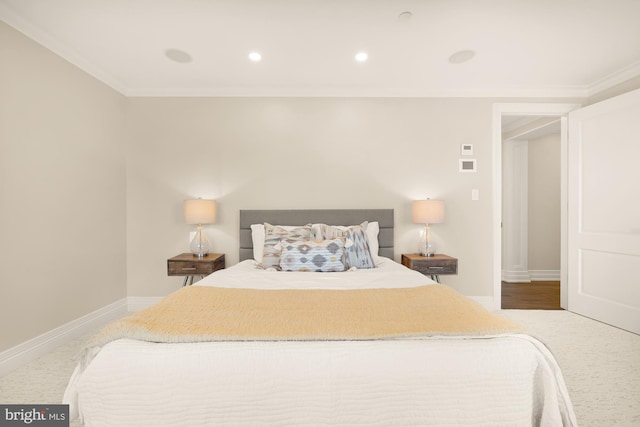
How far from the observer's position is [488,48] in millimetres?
2609

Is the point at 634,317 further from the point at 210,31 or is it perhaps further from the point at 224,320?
the point at 210,31

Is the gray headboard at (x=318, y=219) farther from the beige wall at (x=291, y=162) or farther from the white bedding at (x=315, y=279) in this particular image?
the white bedding at (x=315, y=279)

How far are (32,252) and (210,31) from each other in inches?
88.5

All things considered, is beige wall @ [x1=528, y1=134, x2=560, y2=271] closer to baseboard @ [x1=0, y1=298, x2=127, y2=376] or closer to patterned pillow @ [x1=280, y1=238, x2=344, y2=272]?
patterned pillow @ [x1=280, y1=238, x2=344, y2=272]

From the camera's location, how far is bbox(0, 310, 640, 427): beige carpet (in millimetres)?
1741

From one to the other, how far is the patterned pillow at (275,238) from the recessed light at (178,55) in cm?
175

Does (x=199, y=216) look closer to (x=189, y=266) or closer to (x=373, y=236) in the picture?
(x=189, y=266)

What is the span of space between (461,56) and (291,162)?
1995 millimetres

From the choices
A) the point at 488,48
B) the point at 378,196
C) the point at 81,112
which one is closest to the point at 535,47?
the point at 488,48

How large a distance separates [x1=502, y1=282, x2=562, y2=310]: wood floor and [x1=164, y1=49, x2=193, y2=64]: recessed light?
4.43 m

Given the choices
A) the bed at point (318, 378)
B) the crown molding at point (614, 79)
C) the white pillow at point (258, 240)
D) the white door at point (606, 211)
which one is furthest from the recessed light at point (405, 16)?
the crown molding at point (614, 79)

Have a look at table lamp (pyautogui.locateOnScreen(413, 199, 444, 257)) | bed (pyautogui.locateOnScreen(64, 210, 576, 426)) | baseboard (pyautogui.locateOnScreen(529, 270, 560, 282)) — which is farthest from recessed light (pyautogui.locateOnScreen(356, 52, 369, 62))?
baseboard (pyautogui.locateOnScreen(529, 270, 560, 282))

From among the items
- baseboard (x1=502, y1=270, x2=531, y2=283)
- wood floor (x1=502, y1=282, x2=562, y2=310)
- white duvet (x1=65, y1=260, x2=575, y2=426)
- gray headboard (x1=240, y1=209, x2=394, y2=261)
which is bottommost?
wood floor (x1=502, y1=282, x2=562, y2=310)

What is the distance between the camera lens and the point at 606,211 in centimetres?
304
